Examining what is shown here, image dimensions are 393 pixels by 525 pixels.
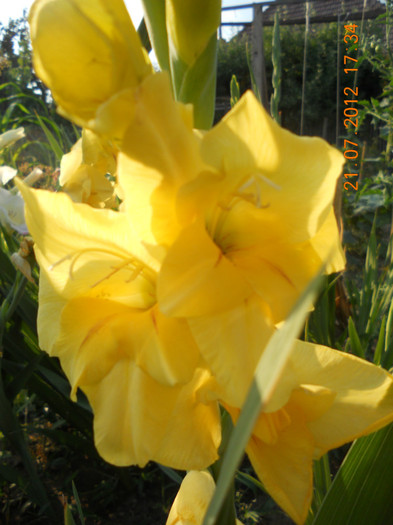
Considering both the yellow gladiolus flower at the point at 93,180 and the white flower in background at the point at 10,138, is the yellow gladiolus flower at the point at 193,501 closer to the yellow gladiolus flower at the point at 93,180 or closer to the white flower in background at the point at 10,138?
the yellow gladiolus flower at the point at 93,180

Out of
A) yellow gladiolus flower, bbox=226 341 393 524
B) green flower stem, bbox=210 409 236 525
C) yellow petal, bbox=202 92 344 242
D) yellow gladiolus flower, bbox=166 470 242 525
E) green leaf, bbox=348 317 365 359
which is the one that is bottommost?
green leaf, bbox=348 317 365 359

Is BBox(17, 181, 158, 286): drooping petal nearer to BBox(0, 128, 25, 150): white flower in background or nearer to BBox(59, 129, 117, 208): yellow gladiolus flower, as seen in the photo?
BBox(59, 129, 117, 208): yellow gladiolus flower

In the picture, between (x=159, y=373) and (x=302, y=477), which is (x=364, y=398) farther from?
Result: (x=159, y=373)

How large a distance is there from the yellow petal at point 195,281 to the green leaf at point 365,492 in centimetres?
30

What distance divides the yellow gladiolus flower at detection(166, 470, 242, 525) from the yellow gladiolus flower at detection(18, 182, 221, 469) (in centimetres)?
14

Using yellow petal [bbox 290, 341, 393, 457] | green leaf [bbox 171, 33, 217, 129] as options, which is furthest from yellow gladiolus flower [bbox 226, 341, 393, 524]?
green leaf [bbox 171, 33, 217, 129]

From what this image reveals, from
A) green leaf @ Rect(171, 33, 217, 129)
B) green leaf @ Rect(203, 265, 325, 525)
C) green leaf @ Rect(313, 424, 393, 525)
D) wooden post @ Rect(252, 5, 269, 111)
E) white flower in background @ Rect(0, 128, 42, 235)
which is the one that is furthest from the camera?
wooden post @ Rect(252, 5, 269, 111)

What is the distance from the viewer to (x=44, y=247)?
0.40m

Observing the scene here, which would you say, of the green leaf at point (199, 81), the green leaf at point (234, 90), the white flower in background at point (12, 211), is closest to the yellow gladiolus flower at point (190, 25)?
the green leaf at point (199, 81)

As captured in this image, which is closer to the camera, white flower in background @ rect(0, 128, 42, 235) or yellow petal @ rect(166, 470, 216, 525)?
yellow petal @ rect(166, 470, 216, 525)

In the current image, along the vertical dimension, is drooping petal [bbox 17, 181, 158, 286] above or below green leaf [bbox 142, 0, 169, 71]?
below

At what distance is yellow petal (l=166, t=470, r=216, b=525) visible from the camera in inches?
20.0

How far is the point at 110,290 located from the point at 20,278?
0.65m

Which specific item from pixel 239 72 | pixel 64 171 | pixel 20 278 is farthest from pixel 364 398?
A: pixel 239 72
